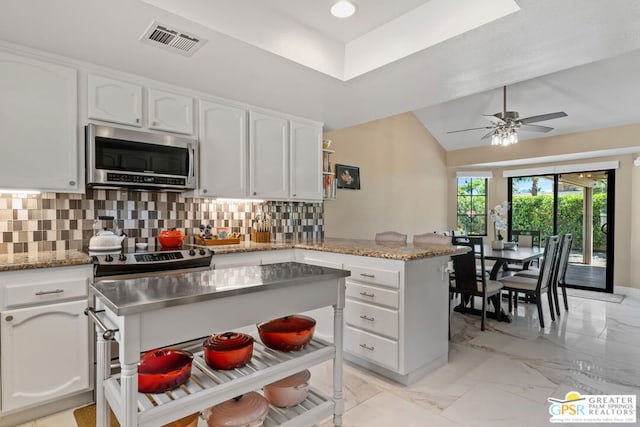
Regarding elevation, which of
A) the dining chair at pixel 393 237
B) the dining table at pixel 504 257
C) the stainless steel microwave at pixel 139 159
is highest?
the stainless steel microwave at pixel 139 159

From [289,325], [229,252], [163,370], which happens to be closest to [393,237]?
[229,252]

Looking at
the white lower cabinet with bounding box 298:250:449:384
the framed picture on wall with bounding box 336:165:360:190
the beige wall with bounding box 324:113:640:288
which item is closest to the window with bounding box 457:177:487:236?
the beige wall with bounding box 324:113:640:288

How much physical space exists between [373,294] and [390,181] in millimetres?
3348

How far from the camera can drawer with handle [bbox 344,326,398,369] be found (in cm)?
249

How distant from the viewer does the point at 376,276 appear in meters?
2.59

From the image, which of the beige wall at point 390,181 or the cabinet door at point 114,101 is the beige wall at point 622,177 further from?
the cabinet door at point 114,101

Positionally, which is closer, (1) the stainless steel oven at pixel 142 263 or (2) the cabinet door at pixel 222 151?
(1) the stainless steel oven at pixel 142 263

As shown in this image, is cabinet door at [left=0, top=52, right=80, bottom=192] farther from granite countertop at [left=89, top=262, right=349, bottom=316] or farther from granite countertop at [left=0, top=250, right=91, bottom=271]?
granite countertop at [left=89, top=262, right=349, bottom=316]

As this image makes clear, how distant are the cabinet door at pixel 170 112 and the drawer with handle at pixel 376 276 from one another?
1.84 metres

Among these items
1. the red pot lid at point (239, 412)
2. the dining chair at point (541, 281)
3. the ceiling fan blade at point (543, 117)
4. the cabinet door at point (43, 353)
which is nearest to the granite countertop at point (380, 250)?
the cabinet door at point (43, 353)

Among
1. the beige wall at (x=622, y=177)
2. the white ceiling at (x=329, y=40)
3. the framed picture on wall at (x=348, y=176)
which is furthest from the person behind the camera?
the beige wall at (x=622, y=177)

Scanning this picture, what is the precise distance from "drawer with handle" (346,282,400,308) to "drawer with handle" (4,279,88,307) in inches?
73.1

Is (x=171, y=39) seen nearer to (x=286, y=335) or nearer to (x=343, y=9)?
(x=343, y=9)

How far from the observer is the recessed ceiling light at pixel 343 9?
2.28 m
